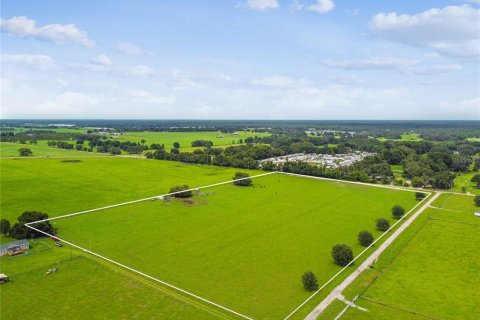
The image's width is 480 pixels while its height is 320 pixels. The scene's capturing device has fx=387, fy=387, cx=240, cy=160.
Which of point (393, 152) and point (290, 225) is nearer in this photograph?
point (290, 225)

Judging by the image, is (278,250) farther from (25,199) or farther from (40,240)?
(25,199)

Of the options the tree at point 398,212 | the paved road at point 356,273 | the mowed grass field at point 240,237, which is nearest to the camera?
the paved road at point 356,273

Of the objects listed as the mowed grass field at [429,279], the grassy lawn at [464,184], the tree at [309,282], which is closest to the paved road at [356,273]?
the mowed grass field at [429,279]

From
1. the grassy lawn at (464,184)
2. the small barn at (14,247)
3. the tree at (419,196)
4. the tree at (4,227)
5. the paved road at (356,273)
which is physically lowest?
the grassy lawn at (464,184)

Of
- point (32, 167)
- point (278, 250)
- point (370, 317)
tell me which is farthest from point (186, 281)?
point (32, 167)

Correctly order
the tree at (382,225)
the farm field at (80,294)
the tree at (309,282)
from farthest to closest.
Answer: the tree at (382,225)
the tree at (309,282)
the farm field at (80,294)

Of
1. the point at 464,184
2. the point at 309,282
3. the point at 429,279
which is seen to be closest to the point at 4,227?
the point at 309,282

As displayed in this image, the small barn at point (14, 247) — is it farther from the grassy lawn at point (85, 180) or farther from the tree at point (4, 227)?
the grassy lawn at point (85, 180)
